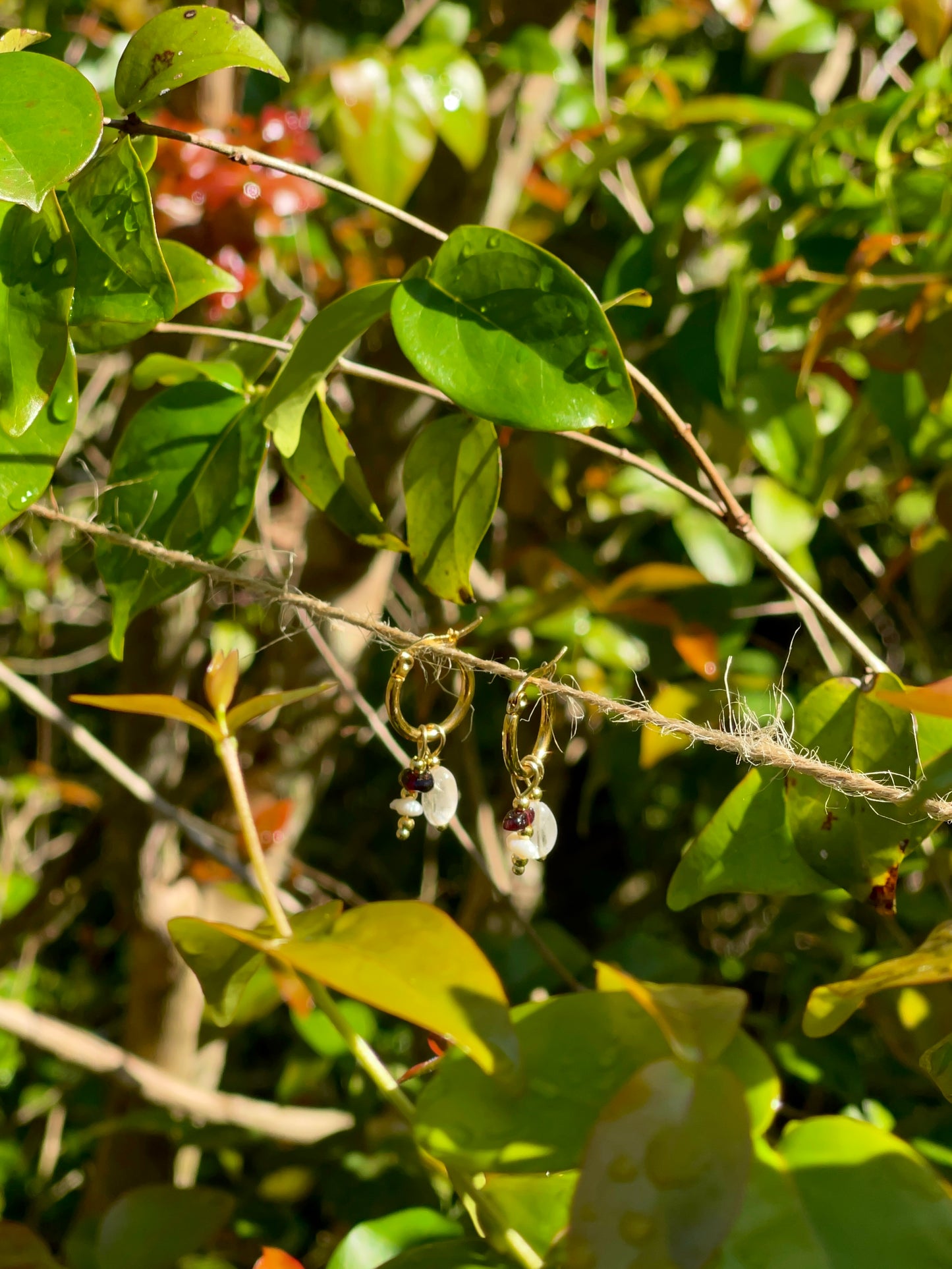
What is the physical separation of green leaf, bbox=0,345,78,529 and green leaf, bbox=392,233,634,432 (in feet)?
0.41

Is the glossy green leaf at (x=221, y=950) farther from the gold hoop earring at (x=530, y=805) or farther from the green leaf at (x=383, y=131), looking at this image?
the green leaf at (x=383, y=131)

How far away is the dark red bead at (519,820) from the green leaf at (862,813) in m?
0.10

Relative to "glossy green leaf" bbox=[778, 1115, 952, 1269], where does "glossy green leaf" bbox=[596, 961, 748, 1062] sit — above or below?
above

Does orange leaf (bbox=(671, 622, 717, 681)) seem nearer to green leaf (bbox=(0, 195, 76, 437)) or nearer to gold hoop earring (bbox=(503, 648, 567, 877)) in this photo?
gold hoop earring (bbox=(503, 648, 567, 877))

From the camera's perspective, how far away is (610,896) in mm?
1321

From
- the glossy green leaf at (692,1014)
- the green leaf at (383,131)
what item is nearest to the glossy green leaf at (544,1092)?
the glossy green leaf at (692,1014)

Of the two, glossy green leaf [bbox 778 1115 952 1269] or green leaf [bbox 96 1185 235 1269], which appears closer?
glossy green leaf [bbox 778 1115 952 1269]

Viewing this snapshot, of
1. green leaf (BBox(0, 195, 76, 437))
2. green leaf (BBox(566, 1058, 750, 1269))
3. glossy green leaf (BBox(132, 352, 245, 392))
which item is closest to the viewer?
green leaf (BBox(566, 1058, 750, 1269))

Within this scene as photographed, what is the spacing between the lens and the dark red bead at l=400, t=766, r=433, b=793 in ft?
1.32

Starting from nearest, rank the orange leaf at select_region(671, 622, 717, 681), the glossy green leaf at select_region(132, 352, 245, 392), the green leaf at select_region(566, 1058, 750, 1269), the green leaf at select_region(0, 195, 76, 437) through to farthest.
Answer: the green leaf at select_region(566, 1058, 750, 1269) < the green leaf at select_region(0, 195, 76, 437) < the glossy green leaf at select_region(132, 352, 245, 392) < the orange leaf at select_region(671, 622, 717, 681)

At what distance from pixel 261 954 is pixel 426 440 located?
218mm

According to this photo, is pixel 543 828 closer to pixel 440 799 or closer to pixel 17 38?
pixel 440 799

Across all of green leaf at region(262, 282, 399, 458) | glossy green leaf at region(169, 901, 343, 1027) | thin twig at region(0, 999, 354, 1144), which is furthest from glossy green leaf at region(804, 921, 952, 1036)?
thin twig at region(0, 999, 354, 1144)

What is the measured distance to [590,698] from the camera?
0.34 metres
